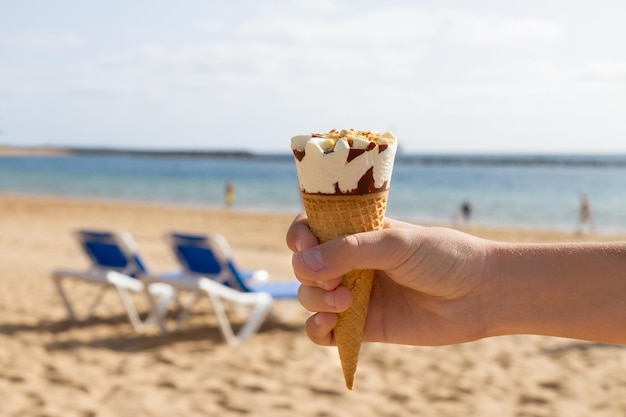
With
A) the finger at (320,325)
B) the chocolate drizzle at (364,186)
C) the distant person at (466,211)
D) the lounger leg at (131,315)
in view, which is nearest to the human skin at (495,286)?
the finger at (320,325)

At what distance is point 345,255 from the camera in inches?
71.4

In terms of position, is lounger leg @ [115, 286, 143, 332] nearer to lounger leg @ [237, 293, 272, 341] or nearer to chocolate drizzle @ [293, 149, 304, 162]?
lounger leg @ [237, 293, 272, 341]

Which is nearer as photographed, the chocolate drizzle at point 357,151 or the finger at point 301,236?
the chocolate drizzle at point 357,151

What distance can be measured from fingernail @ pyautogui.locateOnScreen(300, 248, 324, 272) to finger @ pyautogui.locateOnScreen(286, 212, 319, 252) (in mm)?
113

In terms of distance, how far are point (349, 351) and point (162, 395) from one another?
9.55 ft

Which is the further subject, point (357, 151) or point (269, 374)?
point (269, 374)

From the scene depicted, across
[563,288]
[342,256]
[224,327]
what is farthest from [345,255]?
[224,327]

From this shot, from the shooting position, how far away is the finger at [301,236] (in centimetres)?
196

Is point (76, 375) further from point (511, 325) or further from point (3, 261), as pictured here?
point (3, 261)

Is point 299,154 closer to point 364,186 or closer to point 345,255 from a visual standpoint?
point 364,186

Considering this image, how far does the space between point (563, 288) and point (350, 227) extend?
0.67 meters

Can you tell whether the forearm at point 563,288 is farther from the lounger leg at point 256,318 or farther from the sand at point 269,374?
the lounger leg at point 256,318

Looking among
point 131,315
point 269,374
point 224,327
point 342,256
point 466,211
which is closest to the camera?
point 342,256

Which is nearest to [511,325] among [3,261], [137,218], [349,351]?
[349,351]
